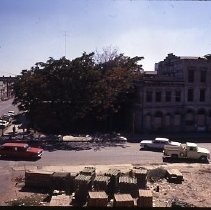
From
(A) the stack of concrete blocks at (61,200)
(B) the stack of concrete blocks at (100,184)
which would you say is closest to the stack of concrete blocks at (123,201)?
(B) the stack of concrete blocks at (100,184)

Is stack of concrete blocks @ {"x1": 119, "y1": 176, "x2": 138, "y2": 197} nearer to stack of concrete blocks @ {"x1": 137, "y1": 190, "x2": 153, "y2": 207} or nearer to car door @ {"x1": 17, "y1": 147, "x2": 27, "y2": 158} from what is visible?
stack of concrete blocks @ {"x1": 137, "y1": 190, "x2": 153, "y2": 207}

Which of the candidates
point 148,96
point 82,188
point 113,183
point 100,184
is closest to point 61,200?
point 82,188

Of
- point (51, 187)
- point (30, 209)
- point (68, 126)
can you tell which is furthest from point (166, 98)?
point (30, 209)

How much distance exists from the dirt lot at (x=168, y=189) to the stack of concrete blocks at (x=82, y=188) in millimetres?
2027

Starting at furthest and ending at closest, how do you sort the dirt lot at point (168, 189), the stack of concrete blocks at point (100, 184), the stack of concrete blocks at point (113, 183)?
the stack of concrete blocks at point (113, 183), the stack of concrete blocks at point (100, 184), the dirt lot at point (168, 189)

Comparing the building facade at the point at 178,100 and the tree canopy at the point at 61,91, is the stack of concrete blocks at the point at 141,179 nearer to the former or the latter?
the tree canopy at the point at 61,91

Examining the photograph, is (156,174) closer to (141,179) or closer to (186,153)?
(141,179)

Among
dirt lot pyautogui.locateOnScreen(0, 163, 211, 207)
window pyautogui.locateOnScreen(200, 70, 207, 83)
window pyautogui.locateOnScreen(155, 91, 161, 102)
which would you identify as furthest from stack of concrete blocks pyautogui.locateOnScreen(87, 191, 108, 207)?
window pyautogui.locateOnScreen(200, 70, 207, 83)

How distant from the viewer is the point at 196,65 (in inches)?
2058

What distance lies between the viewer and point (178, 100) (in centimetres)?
5250

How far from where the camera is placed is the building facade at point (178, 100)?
50850mm

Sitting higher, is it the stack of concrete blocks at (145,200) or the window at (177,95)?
the window at (177,95)

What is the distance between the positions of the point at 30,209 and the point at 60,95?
42.0m

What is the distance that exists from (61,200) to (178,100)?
1307 inches
